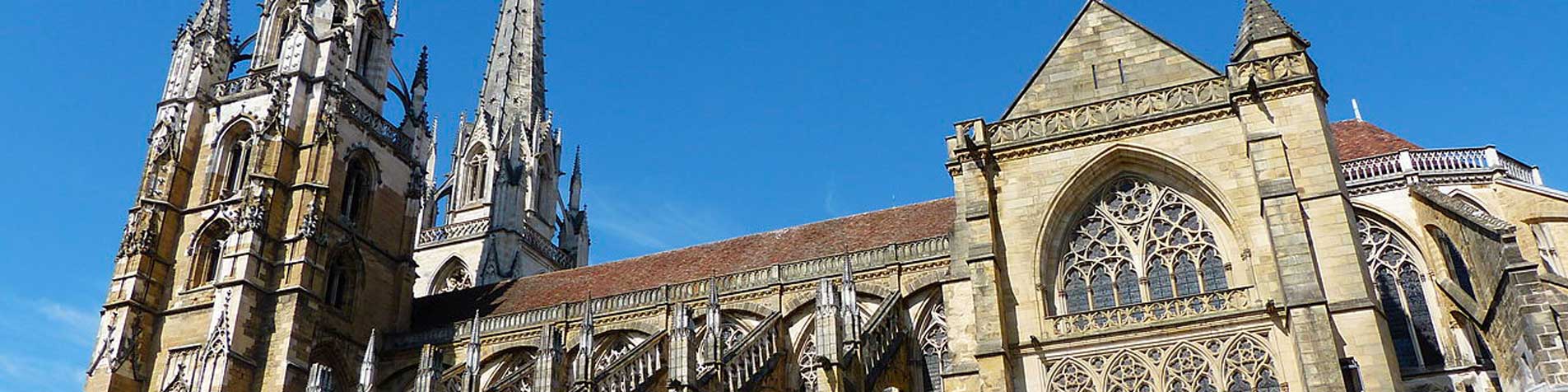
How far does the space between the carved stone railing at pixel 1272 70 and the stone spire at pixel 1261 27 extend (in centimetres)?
82

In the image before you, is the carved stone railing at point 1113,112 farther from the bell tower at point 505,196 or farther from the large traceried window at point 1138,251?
the bell tower at point 505,196

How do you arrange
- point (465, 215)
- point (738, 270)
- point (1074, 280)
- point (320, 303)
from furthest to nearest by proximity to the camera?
point (465, 215) < point (320, 303) < point (738, 270) < point (1074, 280)

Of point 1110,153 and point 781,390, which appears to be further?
point 781,390

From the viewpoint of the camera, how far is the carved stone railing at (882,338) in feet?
55.9

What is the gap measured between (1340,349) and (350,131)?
2039cm

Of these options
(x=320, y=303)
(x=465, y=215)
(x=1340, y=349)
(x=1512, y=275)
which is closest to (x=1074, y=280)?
(x=1340, y=349)

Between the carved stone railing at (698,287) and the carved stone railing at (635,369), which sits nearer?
the carved stone railing at (635,369)

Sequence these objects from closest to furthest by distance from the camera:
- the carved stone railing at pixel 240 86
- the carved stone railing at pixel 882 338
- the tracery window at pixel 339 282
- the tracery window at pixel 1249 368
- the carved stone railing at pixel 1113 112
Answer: the tracery window at pixel 1249 368 → the carved stone railing at pixel 1113 112 → the carved stone railing at pixel 882 338 → the tracery window at pixel 339 282 → the carved stone railing at pixel 240 86

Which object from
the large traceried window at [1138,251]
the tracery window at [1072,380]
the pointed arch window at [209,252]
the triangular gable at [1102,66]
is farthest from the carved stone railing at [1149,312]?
the pointed arch window at [209,252]

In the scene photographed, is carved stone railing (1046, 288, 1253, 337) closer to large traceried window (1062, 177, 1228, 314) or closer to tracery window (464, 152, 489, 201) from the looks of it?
large traceried window (1062, 177, 1228, 314)

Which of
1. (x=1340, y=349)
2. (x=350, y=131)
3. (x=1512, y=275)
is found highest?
(x=350, y=131)

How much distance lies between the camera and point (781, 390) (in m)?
18.5

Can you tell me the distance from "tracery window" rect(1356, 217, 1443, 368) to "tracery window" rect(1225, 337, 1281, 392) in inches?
142

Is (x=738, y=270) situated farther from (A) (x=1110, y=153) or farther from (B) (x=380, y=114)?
(B) (x=380, y=114)
